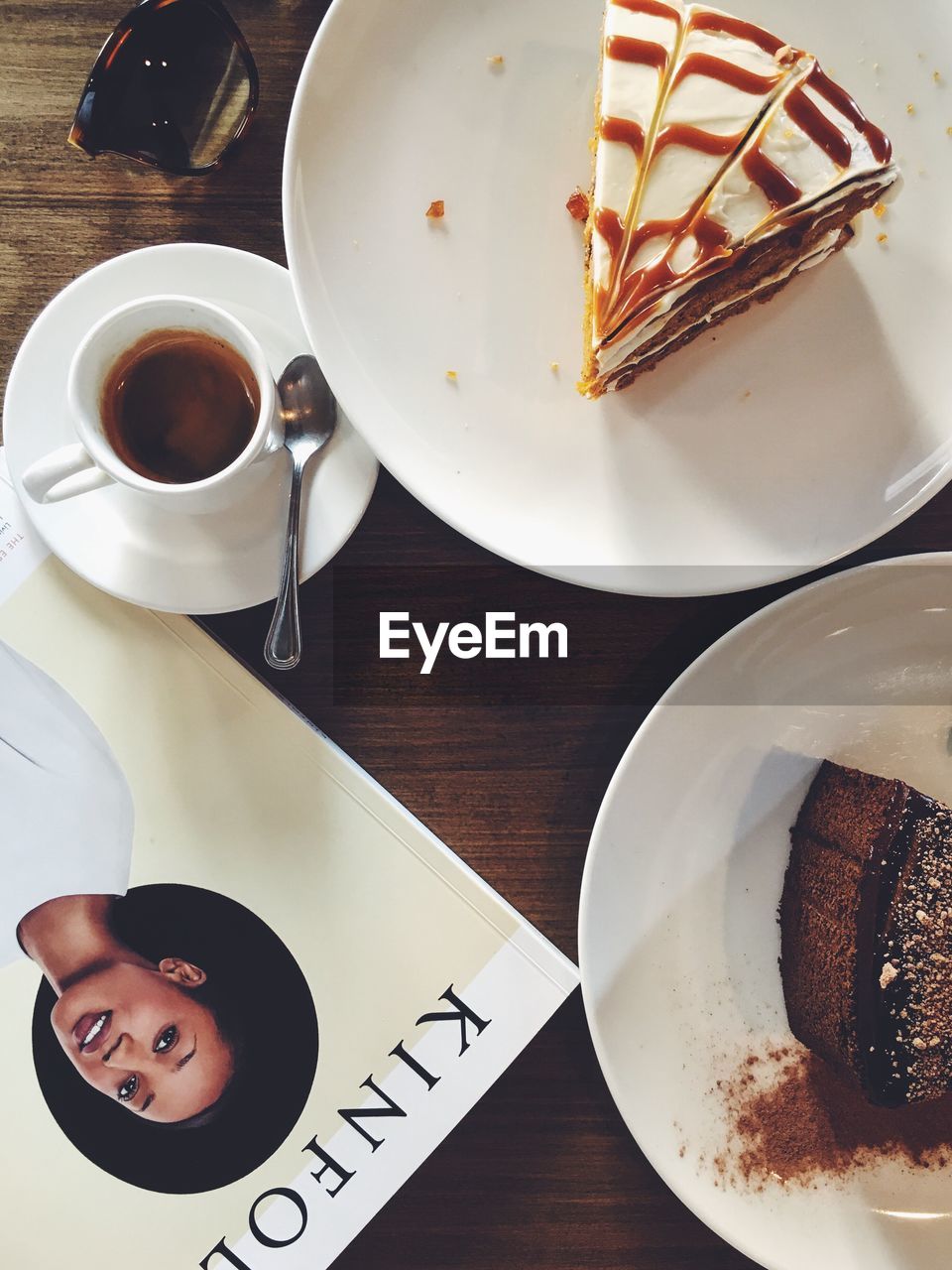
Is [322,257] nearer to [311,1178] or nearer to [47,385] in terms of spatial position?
[47,385]

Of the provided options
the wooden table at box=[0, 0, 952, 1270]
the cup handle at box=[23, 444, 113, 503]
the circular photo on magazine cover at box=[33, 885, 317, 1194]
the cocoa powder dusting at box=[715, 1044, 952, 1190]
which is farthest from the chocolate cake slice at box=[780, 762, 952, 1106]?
the cup handle at box=[23, 444, 113, 503]

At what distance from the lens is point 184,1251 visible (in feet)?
2.88

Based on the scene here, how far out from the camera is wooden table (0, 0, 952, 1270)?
89 centimetres

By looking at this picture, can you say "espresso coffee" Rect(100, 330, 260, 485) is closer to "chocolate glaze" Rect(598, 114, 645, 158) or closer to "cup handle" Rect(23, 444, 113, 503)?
"cup handle" Rect(23, 444, 113, 503)

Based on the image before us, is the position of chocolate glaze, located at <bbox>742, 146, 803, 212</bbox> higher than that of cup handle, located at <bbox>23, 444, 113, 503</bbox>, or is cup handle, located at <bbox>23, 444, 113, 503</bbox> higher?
chocolate glaze, located at <bbox>742, 146, 803, 212</bbox>

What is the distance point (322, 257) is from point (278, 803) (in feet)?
1.72

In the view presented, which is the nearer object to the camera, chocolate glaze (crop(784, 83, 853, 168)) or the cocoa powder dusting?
chocolate glaze (crop(784, 83, 853, 168))

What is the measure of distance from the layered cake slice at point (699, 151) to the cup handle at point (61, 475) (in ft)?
1.52

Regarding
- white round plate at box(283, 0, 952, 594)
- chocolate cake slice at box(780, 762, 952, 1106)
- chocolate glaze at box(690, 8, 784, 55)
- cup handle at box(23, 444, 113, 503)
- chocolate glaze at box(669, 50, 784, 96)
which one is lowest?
chocolate cake slice at box(780, 762, 952, 1106)

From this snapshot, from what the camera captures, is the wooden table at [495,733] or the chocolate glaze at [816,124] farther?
the wooden table at [495,733]

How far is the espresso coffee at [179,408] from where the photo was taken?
2.67ft

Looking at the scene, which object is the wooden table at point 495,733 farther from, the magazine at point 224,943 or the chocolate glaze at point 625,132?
the chocolate glaze at point 625,132

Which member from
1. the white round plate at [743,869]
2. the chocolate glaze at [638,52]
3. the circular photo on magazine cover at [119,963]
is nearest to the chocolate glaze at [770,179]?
the chocolate glaze at [638,52]

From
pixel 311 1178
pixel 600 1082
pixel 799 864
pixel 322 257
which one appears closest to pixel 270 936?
pixel 311 1178
